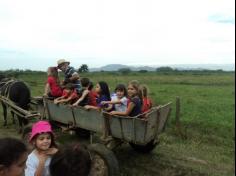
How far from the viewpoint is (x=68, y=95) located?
7.13 meters

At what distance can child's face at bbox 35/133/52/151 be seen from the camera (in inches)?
132

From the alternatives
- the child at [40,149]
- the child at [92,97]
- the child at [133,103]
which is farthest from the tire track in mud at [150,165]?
the child at [40,149]

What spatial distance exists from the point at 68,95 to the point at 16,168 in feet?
16.3

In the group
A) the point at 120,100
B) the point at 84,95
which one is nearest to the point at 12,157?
the point at 120,100

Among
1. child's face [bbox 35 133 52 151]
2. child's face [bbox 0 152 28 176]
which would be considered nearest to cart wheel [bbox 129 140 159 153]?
child's face [bbox 35 133 52 151]

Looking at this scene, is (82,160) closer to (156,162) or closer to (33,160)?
(33,160)

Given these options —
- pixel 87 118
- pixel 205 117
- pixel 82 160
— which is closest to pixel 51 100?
pixel 87 118

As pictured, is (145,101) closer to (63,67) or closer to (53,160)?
(63,67)

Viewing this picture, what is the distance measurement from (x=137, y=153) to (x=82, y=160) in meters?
5.45

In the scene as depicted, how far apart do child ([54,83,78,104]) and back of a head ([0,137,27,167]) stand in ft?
15.5

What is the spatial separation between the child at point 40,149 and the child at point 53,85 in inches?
169

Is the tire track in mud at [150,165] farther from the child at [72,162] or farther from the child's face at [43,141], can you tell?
the child at [72,162]

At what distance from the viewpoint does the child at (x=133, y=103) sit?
6.08 meters

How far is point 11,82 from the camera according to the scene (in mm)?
10305
